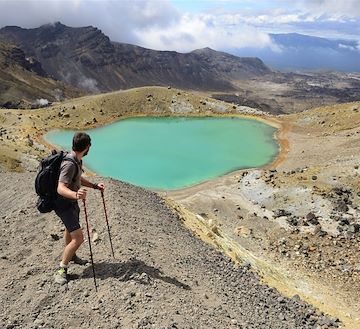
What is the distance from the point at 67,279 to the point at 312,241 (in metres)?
19.6

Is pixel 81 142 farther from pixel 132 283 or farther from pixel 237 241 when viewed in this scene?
pixel 237 241

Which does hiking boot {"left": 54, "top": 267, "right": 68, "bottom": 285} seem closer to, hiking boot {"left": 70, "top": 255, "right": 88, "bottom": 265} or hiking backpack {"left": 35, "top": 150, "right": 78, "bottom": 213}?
hiking boot {"left": 70, "top": 255, "right": 88, "bottom": 265}

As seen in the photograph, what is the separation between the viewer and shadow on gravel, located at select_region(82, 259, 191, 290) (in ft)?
38.6

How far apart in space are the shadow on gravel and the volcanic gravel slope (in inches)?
1.1

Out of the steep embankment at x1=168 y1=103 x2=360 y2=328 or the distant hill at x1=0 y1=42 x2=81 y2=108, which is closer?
the steep embankment at x1=168 y1=103 x2=360 y2=328

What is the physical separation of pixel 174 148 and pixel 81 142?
49.5m

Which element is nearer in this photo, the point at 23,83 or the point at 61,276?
the point at 61,276

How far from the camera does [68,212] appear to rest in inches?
444

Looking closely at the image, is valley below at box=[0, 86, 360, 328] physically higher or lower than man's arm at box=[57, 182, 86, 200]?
lower

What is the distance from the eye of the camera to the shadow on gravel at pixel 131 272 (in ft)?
38.6

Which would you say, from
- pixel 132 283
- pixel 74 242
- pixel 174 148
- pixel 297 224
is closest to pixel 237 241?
pixel 297 224

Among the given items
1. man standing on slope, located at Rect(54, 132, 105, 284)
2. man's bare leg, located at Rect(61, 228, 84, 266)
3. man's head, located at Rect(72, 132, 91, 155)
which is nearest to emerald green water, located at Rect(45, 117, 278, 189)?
man standing on slope, located at Rect(54, 132, 105, 284)

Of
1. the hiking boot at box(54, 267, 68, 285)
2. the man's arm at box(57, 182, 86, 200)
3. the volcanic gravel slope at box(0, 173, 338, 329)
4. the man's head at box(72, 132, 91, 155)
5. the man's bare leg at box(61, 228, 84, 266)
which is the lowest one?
the volcanic gravel slope at box(0, 173, 338, 329)

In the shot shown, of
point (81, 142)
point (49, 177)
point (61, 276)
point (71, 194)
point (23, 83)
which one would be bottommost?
point (23, 83)
